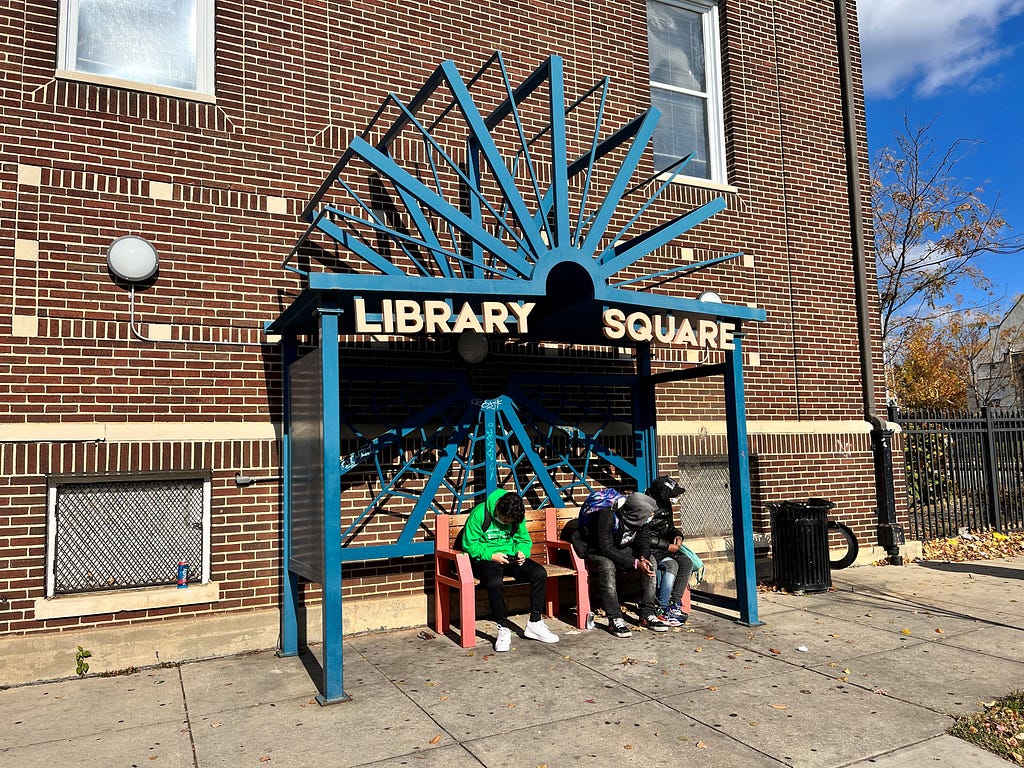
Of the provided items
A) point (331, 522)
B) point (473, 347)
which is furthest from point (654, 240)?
point (331, 522)

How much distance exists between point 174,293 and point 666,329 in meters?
4.25

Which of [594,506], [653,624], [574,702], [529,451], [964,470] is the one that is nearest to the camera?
[574,702]

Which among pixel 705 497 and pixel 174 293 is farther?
pixel 705 497

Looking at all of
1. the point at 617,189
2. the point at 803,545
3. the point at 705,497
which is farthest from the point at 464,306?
the point at 803,545

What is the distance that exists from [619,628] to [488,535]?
139 centimetres

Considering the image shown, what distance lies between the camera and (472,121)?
6754mm

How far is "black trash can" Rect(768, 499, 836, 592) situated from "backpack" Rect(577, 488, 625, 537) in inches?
91.5

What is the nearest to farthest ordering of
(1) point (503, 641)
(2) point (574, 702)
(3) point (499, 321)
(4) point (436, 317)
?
1. (2) point (574, 702)
2. (4) point (436, 317)
3. (3) point (499, 321)
4. (1) point (503, 641)

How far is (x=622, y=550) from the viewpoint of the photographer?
7273mm

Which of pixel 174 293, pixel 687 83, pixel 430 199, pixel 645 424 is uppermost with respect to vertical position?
pixel 687 83

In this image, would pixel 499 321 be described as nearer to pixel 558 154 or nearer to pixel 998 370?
pixel 558 154

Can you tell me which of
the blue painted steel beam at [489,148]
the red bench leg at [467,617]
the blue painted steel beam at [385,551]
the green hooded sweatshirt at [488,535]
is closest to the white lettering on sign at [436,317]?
the blue painted steel beam at [489,148]

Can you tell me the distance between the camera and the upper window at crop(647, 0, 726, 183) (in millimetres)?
10172

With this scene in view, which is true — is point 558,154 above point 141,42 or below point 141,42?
below
